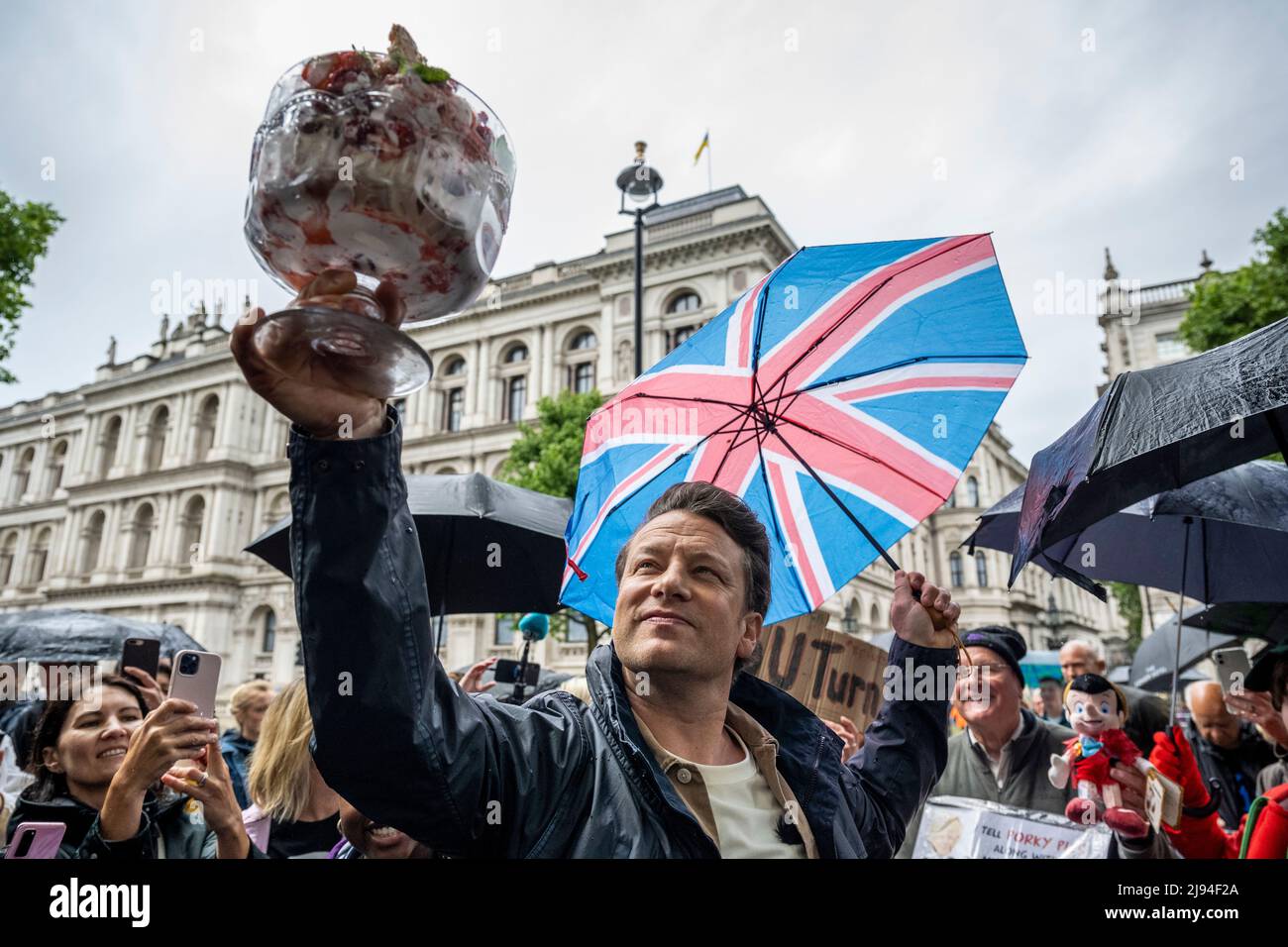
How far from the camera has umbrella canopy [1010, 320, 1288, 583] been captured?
2271 mm

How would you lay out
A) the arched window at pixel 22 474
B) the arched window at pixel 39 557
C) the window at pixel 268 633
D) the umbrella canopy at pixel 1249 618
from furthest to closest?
the arched window at pixel 22 474
the arched window at pixel 39 557
the window at pixel 268 633
the umbrella canopy at pixel 1249 618

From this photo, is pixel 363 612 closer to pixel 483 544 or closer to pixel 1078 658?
pixel 483 544

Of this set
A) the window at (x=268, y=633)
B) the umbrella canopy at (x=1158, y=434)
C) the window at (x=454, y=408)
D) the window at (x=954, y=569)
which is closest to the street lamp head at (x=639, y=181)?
the umbrella canopy at (x=1158, y=434)

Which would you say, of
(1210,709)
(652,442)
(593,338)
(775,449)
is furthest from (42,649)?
(593,338)

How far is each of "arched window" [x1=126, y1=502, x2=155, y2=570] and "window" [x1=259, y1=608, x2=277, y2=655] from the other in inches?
355

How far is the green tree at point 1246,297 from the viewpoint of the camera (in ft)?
51.0

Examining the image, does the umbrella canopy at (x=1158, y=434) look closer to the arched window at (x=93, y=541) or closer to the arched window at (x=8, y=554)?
the arched window at (x=93, y=541)

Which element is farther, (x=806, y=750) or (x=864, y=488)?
(x=864, y=488)

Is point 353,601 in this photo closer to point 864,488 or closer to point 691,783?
point 691,783

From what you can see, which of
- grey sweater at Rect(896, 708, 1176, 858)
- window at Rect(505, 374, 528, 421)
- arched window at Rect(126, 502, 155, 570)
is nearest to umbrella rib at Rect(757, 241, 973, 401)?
grey sweater at Rect(896, 708, 1176, 858)

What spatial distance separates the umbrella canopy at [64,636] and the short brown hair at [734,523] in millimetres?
5091

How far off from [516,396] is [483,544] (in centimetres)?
3102

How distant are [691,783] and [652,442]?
1.64 meters
